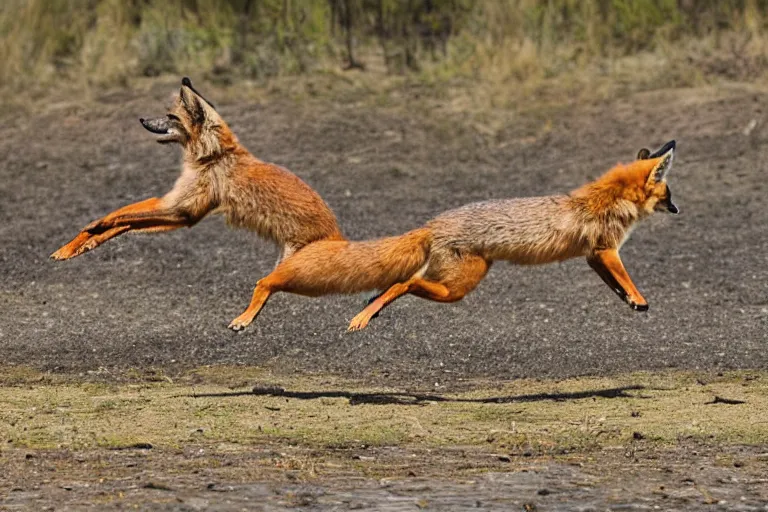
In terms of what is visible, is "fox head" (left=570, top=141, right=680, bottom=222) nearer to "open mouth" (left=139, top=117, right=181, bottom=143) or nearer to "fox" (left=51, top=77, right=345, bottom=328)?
"fox" (left=51, top=77, right=345, bottom=328)

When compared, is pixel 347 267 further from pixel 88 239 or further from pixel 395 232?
pixel 395 232

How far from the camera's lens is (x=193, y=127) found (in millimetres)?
9523

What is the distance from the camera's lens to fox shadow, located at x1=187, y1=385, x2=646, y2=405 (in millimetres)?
9609

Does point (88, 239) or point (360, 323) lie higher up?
point (88, 239)

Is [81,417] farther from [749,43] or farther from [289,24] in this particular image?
[749,43]

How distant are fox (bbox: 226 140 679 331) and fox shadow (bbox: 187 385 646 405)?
0.76 metres

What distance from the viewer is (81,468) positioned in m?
7.54

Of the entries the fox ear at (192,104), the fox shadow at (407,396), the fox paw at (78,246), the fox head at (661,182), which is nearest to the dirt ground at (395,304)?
the fox shadow at (407,396)

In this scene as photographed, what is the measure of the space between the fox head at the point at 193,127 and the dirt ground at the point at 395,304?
6.29 feet

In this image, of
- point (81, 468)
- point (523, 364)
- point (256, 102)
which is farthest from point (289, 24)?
point (81, 468)

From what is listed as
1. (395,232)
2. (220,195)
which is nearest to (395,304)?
(395,232)

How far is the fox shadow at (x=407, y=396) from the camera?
961 cm

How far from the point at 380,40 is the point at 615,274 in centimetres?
1079

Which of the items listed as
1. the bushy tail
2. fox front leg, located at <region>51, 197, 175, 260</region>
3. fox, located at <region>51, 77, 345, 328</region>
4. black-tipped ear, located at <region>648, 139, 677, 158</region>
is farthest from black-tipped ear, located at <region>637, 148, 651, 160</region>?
fox front leg, located at <region>51, 197, 175, 260</region>
